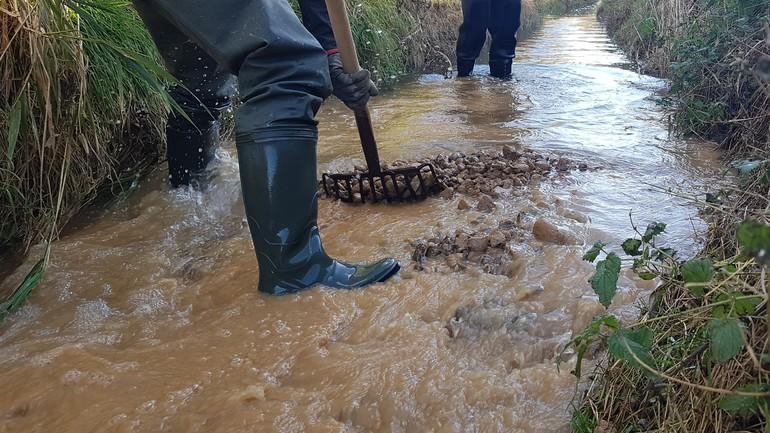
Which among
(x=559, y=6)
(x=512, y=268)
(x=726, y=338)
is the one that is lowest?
(x=512, y=268)

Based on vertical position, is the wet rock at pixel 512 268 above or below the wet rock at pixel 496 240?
below

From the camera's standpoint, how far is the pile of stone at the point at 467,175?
2.48 meters

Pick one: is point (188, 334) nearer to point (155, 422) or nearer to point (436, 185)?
point (155, 422)

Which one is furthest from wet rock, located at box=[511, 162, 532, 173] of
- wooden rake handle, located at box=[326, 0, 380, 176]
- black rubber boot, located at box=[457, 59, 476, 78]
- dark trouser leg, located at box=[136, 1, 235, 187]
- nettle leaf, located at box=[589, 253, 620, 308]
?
black rubber boot, located at box=[457, 59, 476, 78]

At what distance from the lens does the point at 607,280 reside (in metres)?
0.98

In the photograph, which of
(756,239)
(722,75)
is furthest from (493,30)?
(756,239)

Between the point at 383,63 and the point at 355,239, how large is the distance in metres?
3.77

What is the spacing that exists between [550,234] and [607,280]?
993mm

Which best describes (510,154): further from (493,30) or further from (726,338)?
(493,30)

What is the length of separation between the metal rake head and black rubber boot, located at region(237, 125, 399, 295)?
77cm

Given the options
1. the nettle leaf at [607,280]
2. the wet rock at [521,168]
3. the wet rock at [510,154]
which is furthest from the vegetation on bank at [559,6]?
the nettle leaf at [607,280]

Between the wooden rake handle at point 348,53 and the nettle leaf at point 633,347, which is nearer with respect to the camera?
the nettle leaf at point 633,347

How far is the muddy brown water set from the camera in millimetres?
1193

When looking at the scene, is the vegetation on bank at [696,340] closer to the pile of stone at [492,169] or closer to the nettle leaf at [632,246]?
the nettle leaf at [632,246]
